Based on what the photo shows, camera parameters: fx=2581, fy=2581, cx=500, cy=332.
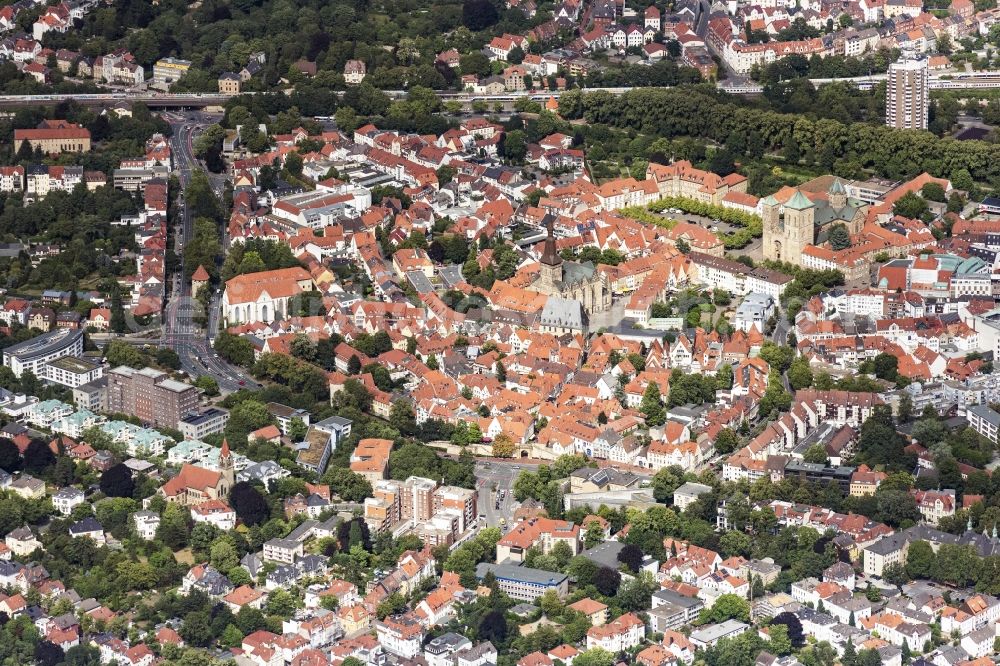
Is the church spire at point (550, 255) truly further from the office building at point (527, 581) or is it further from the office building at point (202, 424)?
the office building at point (527, 581)

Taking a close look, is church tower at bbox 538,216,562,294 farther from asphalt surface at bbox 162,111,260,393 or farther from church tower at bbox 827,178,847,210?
church tower at bbox 827,178,847,210

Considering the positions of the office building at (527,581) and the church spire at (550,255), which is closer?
the office building at (527,581)

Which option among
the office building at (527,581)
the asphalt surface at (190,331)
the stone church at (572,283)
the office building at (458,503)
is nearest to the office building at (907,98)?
the stone church at (572,283)

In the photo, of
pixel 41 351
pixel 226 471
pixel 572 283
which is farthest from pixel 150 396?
pixel 572 283

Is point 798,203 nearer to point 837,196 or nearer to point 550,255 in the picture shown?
point 837,196

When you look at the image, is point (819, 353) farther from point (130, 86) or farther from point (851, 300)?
point (130, 86)

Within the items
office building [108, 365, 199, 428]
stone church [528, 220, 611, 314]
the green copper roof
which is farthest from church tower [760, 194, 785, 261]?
office building [108, 365, 199, 428]

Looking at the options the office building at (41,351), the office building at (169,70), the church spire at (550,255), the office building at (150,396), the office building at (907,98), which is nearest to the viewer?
the office building at (150,396)
